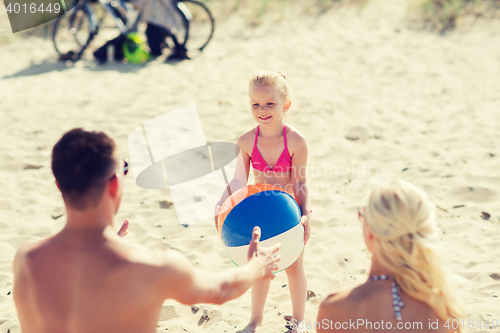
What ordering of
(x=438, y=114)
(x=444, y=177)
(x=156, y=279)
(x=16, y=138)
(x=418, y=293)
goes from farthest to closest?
(x=438, y=114)
(x=16, y=138)
(x=444, y=177)
(x=418, y=293)
(x=156, y=279)

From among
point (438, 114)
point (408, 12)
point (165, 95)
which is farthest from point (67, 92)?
point (408, 12)

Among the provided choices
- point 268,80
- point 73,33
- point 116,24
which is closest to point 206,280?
point 268,80

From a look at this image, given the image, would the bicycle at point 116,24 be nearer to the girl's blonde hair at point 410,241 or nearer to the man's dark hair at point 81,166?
the man's dark hair at point 81,166

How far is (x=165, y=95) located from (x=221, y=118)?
4.43ft

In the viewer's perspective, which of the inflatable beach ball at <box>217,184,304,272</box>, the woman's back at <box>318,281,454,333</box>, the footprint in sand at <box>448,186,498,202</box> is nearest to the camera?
the woman's back at <box>318,281,454,333</box>

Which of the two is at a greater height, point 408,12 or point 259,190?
point 259,190

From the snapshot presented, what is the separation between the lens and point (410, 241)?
167cm

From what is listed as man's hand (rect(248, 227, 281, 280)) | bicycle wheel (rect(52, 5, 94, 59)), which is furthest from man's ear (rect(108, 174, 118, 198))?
bicycle wheel (rect(52, 5, 94, 59))

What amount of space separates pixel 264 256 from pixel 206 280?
443 millimetres

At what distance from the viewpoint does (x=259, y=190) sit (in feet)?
8.42

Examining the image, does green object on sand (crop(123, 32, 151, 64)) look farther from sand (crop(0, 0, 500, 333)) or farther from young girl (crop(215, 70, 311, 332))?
young girl (crop(215, 70, 311, 332))

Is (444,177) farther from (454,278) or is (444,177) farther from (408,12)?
(408,12)

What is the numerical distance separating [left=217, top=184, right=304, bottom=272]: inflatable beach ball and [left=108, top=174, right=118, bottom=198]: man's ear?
2.88 feet

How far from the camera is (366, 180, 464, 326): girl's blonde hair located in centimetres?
165
